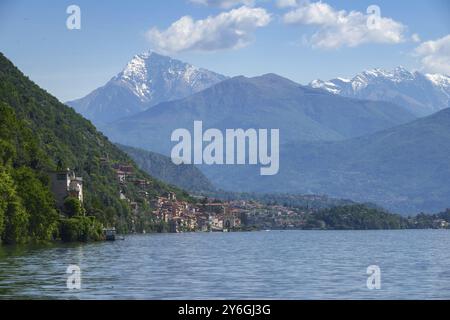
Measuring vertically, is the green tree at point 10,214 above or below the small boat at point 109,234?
above

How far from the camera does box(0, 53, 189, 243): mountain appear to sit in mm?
90750

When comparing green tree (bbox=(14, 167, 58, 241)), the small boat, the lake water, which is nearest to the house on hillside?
the small boat

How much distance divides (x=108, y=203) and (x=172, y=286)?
412ft

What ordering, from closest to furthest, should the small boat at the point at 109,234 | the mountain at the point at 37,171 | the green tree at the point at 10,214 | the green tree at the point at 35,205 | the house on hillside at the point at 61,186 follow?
the green tree at the point at 10,214, the mountain at the point at 37,171, the green tree at the point at 35,205, the house on hillside at the point at 61,186, the small boat at the point at 109,234

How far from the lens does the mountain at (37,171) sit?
298ft

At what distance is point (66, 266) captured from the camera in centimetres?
6241

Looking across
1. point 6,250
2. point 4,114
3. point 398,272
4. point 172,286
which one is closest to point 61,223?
point 4,114

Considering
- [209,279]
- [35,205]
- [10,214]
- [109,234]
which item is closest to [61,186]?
[109,234]

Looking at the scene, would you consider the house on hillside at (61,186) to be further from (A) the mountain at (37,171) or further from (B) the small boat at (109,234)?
(B) the small boat at (109,234)

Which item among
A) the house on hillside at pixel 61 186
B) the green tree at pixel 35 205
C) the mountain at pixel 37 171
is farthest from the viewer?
the house on hillside at pixel 61 186

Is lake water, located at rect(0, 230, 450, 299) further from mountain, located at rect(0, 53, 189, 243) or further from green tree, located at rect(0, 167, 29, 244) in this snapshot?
mountain, located at rect(0, 53, 189, 243)

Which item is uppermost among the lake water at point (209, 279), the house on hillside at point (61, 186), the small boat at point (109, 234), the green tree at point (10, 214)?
the house on hillside at point (61, 186)

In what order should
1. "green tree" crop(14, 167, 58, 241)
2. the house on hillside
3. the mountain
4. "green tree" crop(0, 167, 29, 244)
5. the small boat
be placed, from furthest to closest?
the small boat
the house on hillside
"green tree" crop(14, 167, 58, 241)
the mountain
"green tree" crop(0, 167, 29, 244)

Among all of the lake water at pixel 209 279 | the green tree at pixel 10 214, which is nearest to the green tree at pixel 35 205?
→ the green tree at pixel 10 214
